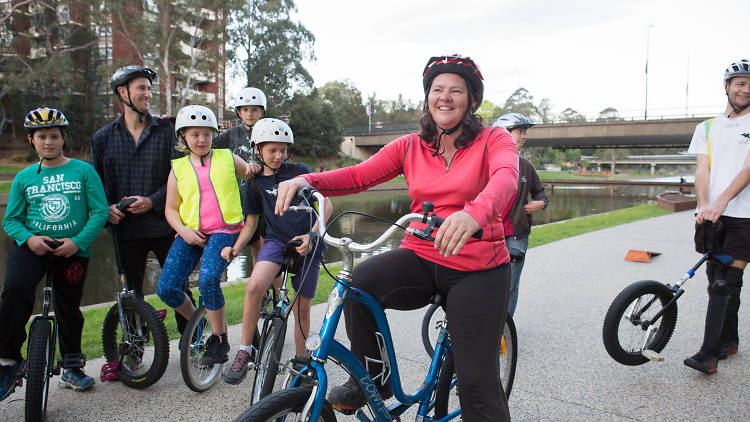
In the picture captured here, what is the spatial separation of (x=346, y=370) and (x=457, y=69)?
59.1 inches

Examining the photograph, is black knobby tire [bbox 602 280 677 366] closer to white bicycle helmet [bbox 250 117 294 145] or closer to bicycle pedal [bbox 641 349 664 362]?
bicycle pedal [bbox 641 349 664 362]

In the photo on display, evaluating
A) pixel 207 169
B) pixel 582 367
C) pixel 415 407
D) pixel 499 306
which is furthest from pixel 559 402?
pixel 207 169

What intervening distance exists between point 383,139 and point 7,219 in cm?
5645

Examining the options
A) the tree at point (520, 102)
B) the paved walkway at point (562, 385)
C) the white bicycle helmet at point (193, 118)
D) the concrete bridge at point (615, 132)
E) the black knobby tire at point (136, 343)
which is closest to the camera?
the paved walkway at point (562, 385)

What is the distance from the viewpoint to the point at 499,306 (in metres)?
2.28

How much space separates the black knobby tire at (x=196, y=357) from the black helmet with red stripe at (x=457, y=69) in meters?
2.34

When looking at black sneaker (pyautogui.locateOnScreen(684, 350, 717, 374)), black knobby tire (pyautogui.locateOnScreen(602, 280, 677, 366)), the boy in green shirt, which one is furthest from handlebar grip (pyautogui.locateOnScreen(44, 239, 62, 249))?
black sneaker (pyautogui.locateOnScreen(684, 350, 717, 374))

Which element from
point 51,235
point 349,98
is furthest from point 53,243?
point 349,98

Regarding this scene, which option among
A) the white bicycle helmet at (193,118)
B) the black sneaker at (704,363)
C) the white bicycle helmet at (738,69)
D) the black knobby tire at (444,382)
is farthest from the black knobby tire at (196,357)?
the white bicycle helmet at (738,69)

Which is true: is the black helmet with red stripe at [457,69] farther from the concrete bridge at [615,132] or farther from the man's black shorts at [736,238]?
the concrete bridge at [615,132]

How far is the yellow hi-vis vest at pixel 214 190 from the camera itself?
3.69 m

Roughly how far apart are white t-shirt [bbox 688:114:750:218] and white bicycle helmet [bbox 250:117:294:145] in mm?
3070

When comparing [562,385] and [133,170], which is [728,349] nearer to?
[562,385]

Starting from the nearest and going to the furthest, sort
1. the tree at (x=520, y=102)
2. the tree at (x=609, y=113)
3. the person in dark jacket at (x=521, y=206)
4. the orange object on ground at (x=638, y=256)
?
the person in dark jacket at (x=521, y=206) → the orange object on ground at (x=638, y=256) → the tree at (x=609, y=113) → the tree at (x=520, y=102)
